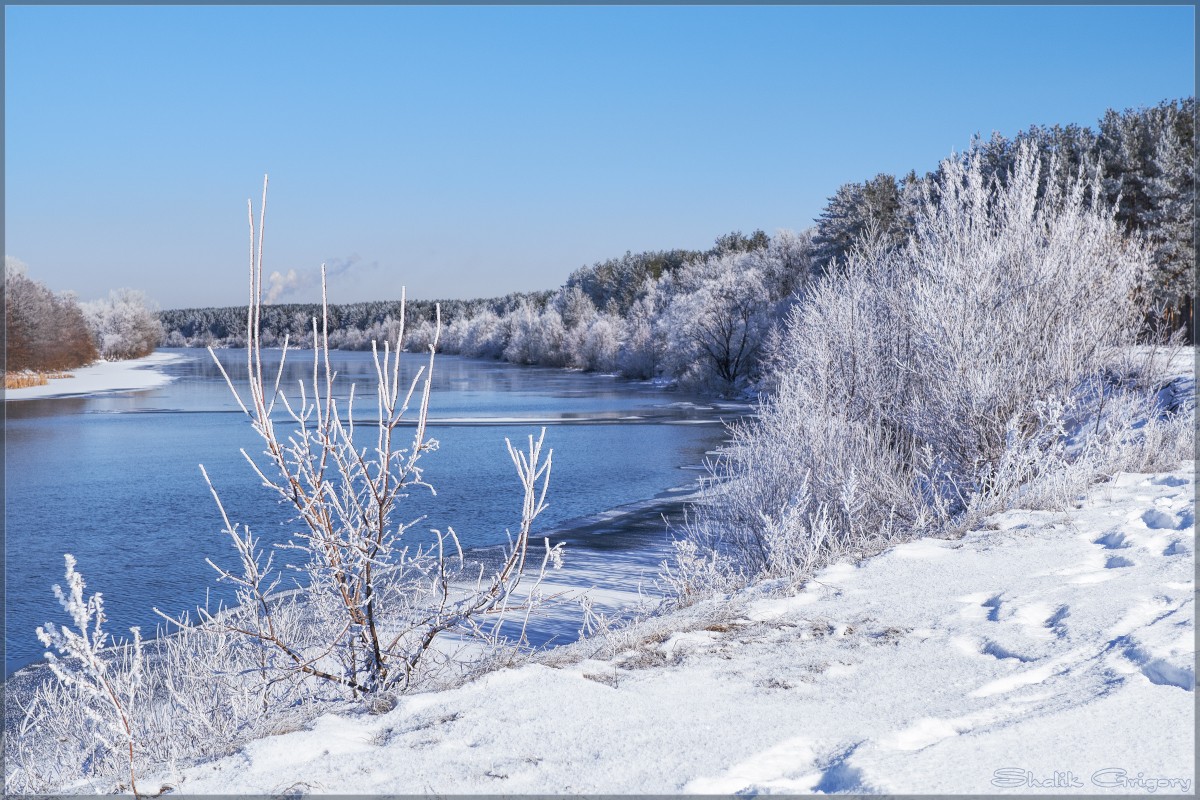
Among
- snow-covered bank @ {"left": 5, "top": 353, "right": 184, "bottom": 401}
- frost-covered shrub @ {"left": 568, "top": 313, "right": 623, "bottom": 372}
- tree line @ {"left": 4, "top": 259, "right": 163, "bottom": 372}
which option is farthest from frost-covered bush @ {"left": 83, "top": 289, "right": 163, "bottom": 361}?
frost-covered shrub @ {"left": 568, "top": 313, "right": 623, "bottom": 372}

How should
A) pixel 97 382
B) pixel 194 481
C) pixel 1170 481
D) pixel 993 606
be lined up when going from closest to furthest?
pixel 993 606 < pixel 1170 481 < pixel 194 481 < pixel 97 382

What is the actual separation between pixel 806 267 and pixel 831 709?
133 ft

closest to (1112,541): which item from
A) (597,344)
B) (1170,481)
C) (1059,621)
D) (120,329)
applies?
(1059,621)

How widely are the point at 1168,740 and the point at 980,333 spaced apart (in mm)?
7207

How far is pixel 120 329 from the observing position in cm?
7969

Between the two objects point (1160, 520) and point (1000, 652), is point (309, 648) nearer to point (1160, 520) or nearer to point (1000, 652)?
point (1000, 652)

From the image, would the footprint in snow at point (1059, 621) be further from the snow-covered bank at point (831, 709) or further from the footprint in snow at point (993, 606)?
the footprint in snow at point (993, 606)

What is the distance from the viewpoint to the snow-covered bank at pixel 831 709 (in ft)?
9.77

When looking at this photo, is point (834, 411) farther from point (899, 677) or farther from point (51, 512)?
point (51, 512)

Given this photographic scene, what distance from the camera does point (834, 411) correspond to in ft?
38.8

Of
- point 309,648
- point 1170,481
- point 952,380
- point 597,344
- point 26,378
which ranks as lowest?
point 309,648

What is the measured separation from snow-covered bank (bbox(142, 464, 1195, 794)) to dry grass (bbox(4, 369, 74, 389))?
147ft

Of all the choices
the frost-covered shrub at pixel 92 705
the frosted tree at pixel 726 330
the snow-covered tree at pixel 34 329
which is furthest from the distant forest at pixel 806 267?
the snow-covered tree at pixel 34 329

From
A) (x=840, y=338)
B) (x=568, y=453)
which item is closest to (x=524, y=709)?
(x=840, y=338)
